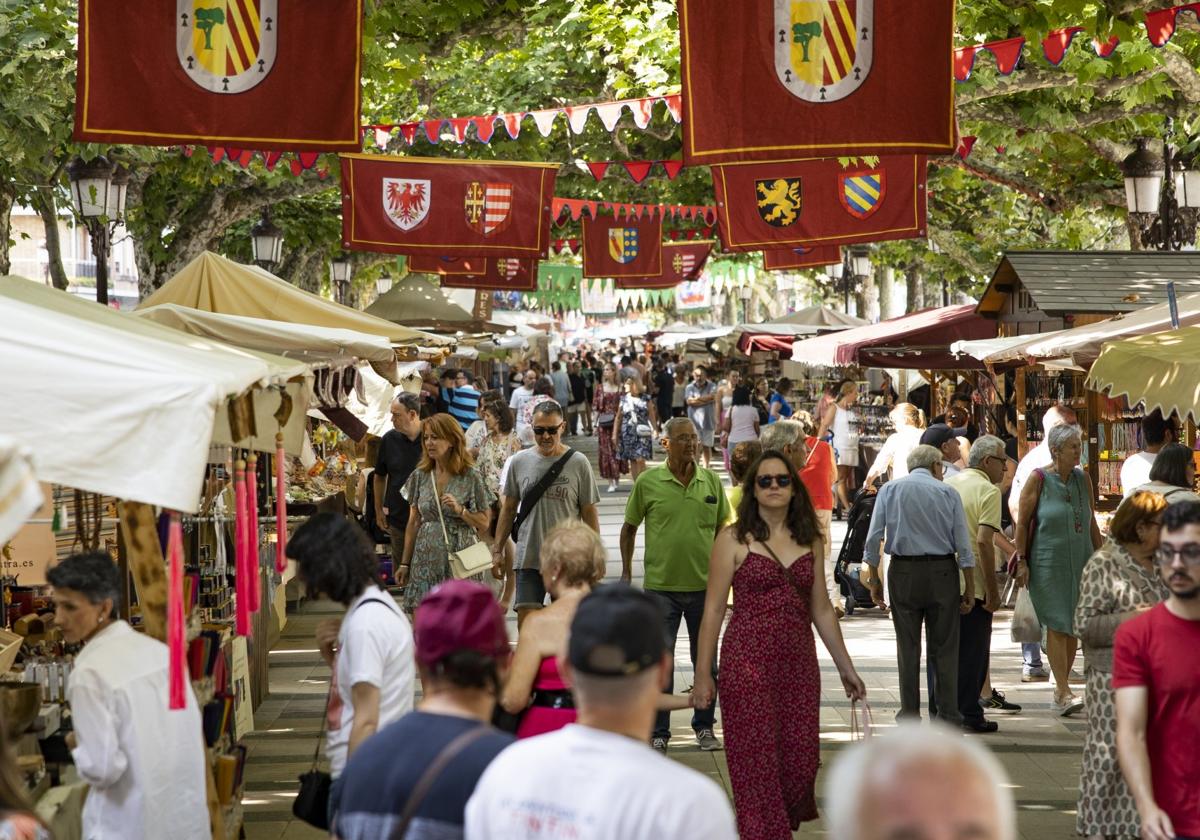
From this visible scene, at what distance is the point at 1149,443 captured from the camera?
1061cm

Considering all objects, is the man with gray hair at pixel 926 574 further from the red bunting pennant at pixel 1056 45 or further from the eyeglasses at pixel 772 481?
the red bunting pennant at pixel 1056 45

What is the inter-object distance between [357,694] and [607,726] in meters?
2.02

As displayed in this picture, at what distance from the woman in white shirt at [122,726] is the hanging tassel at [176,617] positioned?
0.23 metres

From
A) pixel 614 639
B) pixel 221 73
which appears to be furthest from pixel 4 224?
pixel 614 639

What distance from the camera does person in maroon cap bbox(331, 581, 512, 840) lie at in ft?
12.1

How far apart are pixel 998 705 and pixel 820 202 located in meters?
6.58

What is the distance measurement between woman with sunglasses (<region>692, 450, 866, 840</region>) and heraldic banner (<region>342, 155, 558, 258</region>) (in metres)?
10.0

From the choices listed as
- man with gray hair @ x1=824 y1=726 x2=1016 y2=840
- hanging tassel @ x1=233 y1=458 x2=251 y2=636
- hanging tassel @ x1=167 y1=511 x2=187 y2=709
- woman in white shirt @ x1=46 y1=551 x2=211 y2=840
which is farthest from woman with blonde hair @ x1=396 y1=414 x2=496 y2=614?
man with gray hair @ x1=824 y1=726 x2=1016 y2=840

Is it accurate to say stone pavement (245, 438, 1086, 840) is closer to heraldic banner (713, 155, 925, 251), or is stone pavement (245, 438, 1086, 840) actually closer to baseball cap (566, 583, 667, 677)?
heraldic banner (713, 155, 925, 251)

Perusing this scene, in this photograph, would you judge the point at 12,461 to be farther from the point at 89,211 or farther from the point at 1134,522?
the point at 89,211

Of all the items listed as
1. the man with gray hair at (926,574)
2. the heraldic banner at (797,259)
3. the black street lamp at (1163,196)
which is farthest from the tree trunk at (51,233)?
the man with gray hair at (926,574)

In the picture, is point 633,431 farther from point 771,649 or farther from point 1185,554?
point 1185,554

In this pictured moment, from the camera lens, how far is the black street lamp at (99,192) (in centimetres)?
1583

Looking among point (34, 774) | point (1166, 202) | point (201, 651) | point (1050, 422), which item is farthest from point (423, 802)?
point (1166, 202)
